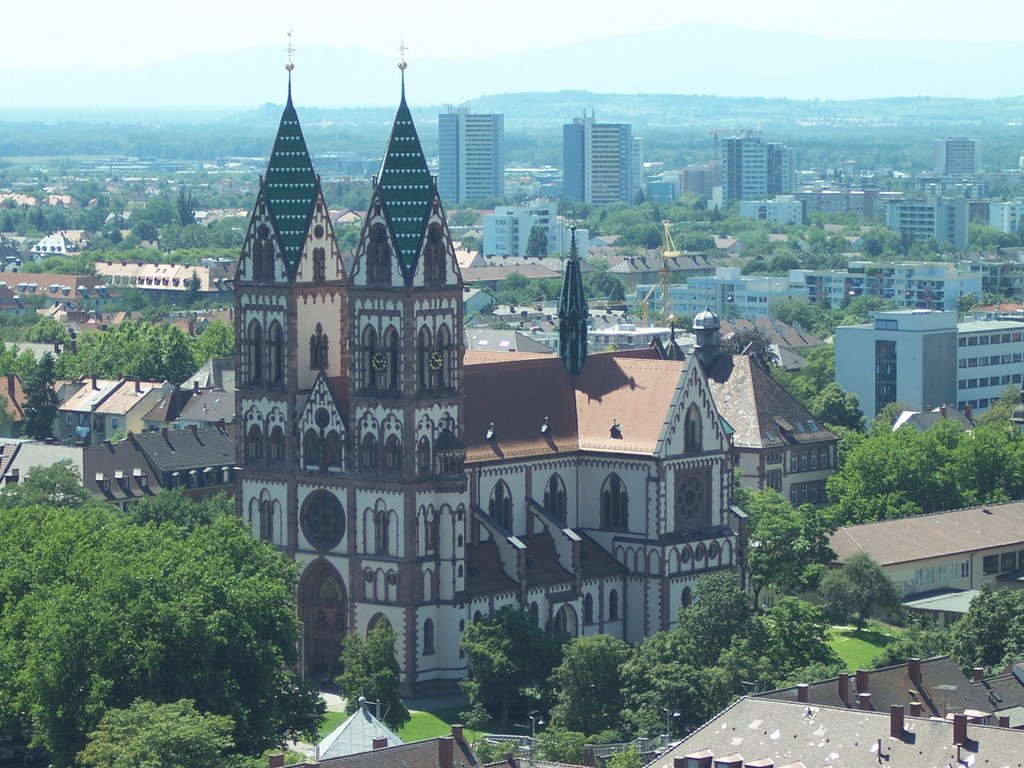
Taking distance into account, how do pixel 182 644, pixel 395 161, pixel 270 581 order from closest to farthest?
pixel 182 644, pixel 270 581, pixel 395 161

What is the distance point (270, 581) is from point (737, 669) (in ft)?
52.2

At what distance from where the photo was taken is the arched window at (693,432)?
121000 mm

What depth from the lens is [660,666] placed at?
10344 cm

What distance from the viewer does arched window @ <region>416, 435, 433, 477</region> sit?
11362 cm

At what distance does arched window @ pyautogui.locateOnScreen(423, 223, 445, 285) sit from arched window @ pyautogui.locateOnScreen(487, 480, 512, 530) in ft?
29.3

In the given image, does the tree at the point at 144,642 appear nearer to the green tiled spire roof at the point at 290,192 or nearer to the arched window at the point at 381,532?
the arched window at the point at 381,532

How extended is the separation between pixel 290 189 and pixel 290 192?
112 mm

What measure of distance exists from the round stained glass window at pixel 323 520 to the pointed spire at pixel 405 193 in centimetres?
932

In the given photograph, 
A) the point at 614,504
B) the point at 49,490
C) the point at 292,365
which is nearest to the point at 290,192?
the point at 292,365

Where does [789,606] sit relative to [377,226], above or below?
below

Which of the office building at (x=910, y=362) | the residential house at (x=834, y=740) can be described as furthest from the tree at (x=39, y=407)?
the residential house at (x=834, y=740)

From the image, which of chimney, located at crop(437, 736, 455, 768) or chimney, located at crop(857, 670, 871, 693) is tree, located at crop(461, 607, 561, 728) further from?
chimney, located at crop(437, 736, 455, 768)

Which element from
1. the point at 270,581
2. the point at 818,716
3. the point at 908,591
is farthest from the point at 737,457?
the point at 818,716

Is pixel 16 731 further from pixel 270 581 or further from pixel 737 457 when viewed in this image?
pixel 737 457
